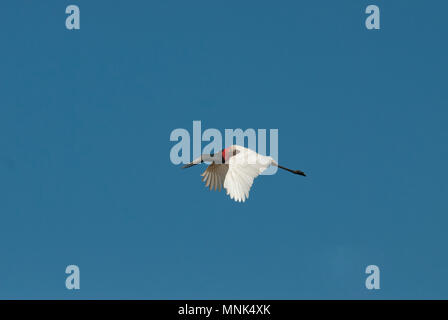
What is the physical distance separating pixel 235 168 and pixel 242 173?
408 millimetres

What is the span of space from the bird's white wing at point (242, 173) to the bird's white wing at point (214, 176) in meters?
3.37

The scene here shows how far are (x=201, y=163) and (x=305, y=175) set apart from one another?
5.92 metres

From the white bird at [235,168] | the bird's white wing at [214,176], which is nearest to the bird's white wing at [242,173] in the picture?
the white bird at [235,168]

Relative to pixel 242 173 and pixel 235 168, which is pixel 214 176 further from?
pixel 242 173

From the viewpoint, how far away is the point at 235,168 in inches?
1062

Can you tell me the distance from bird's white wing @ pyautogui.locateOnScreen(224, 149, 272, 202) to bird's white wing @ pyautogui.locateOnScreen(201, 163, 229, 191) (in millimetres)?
3373

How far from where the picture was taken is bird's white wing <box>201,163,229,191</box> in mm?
31578

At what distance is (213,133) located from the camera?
3078cm

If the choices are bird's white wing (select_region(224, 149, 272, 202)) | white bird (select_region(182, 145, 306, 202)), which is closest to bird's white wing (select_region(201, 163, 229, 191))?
white bird (select_region(182, 145, 306, 202))

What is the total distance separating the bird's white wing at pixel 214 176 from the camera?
104 feet
